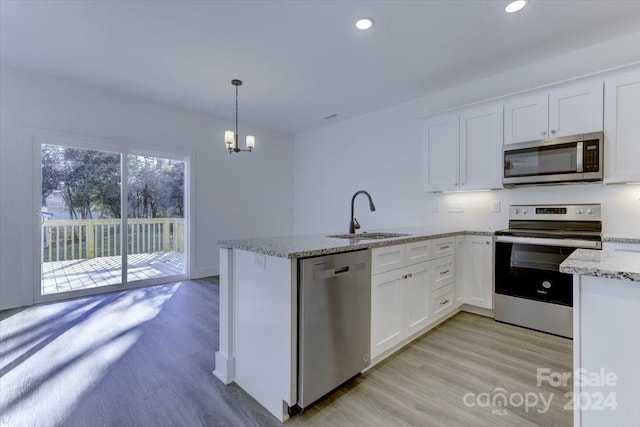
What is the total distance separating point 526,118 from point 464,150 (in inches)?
24.4

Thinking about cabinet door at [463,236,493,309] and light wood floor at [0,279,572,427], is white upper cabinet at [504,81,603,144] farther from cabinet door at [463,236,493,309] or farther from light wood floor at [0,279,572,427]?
light wood floor at [0,279,572,427]

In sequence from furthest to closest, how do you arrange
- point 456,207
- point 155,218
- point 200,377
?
point 155,218 < point 456,207 < point 200,377

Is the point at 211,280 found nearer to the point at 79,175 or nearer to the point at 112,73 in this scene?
the point at 79,175

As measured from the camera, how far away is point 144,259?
4312 millimetres

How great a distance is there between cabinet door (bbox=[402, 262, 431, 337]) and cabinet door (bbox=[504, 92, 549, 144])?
64.2 inches

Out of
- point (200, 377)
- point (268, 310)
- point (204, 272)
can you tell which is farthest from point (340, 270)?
point (204, 272)

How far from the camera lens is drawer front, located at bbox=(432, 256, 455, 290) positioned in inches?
105

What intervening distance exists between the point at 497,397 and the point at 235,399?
156 cm

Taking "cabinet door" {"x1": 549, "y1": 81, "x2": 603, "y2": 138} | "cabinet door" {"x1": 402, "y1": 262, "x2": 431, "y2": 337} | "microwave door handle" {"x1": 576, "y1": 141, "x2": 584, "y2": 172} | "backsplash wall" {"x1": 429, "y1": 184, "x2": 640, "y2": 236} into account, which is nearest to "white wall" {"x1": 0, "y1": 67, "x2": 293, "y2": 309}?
"backsplash wall" {"x1": 429, "y1": 184, "x2": 640, "y2": 236}

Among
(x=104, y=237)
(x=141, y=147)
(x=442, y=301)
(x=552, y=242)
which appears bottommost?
(x=442, y=301)

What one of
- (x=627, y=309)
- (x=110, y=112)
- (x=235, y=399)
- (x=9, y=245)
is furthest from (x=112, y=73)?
(x=627, y=309)

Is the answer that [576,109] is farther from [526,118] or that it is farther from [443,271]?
[443,271]

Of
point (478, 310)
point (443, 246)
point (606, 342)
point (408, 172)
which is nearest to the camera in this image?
point (606, 342)

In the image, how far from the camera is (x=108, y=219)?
3.97 m
